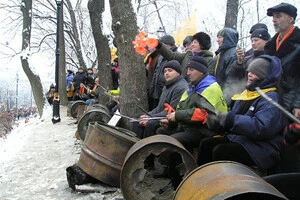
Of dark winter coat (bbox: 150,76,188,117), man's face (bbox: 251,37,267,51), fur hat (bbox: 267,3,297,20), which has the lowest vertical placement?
dark winter coat (bbox: 150,76,188,117)

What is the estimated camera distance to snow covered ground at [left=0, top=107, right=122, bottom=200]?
496 centimetres

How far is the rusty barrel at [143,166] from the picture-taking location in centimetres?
371

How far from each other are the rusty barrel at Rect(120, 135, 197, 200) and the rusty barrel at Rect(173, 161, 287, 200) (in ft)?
3.27

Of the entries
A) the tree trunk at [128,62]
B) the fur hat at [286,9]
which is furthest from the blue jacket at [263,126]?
the tree trunk at [128,62]

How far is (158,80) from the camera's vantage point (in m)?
6.07

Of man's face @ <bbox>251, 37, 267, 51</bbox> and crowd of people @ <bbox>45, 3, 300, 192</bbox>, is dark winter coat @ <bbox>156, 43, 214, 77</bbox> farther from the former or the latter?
man's face @ <bbox>251, 37, 267, 51</bbox>

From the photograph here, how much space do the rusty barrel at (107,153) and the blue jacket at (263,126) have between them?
1.65 m

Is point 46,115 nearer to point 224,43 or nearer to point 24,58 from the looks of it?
point 24,58

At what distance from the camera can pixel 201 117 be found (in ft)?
13.5

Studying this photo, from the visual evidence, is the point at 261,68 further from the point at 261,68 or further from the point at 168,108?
the point at 168,108

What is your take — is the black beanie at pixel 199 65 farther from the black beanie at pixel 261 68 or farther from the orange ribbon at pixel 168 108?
the black beanie at pixel 261 68

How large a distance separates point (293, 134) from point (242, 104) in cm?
114

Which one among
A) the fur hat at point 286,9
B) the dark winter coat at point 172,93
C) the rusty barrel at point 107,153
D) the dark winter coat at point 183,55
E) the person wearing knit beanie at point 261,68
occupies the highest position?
the fur hat at point 286,9

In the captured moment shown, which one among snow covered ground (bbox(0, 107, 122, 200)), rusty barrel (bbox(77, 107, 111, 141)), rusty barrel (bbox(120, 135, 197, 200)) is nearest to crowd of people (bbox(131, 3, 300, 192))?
rusty barrel (bbox(120, 135, 197, 200))
